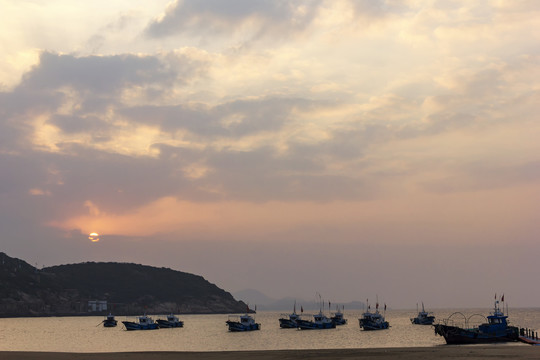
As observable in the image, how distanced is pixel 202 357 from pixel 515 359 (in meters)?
32.3

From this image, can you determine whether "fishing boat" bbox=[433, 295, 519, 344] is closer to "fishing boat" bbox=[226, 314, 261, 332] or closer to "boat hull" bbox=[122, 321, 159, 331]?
"fishing boat" bbox=[226, 314, 261, 332]

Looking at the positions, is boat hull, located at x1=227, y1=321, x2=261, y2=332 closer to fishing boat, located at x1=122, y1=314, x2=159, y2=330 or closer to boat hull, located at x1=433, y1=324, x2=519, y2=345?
fishing boat, located at x1=122, y1=314, x2=159, y2=330

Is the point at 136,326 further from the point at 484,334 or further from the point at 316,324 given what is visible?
the point at 484,334

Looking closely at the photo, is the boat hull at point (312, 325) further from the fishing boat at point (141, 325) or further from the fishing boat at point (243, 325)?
the fishing boat at point (141, 325)

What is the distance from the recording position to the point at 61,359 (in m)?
67.6

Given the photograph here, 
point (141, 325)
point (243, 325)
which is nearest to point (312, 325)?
point (243, 325)

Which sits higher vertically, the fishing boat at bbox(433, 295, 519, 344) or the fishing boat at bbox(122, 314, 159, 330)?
the fishing boat at bbox(433, 295, 519, 344)

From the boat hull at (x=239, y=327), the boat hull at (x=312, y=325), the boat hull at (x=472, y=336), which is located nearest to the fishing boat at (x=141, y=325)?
the boat hull at (x=239, y=327)

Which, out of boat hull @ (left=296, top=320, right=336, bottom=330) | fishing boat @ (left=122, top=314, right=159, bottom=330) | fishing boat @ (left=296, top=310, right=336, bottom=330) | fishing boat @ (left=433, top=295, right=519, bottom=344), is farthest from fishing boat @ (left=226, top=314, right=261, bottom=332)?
fishing boat @ (left=433, top=295, right=519, bottom=344)

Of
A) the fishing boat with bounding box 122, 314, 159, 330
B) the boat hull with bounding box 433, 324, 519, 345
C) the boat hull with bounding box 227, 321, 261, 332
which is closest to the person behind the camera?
the boat hull with bounding box 433, 324, 519, 345

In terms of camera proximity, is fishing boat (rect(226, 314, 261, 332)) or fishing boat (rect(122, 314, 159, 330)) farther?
fishing boat (rect(122, 314, 159, 330))

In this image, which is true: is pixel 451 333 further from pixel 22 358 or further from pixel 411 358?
pixel 22 358

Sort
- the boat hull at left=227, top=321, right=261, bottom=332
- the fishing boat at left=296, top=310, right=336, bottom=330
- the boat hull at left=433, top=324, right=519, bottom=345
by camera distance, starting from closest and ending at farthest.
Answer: the boat hull at left=433, top=324, right=519, bottom=345 < the boat hull at left=227, top=321, right=261, bottom=332 < the fishing boat at left=296, top=310, right=336, bottom=330

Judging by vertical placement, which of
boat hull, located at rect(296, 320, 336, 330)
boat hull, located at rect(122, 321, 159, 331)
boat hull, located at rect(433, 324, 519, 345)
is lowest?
boat hull, located at rect(122, 321, 159, 331)
